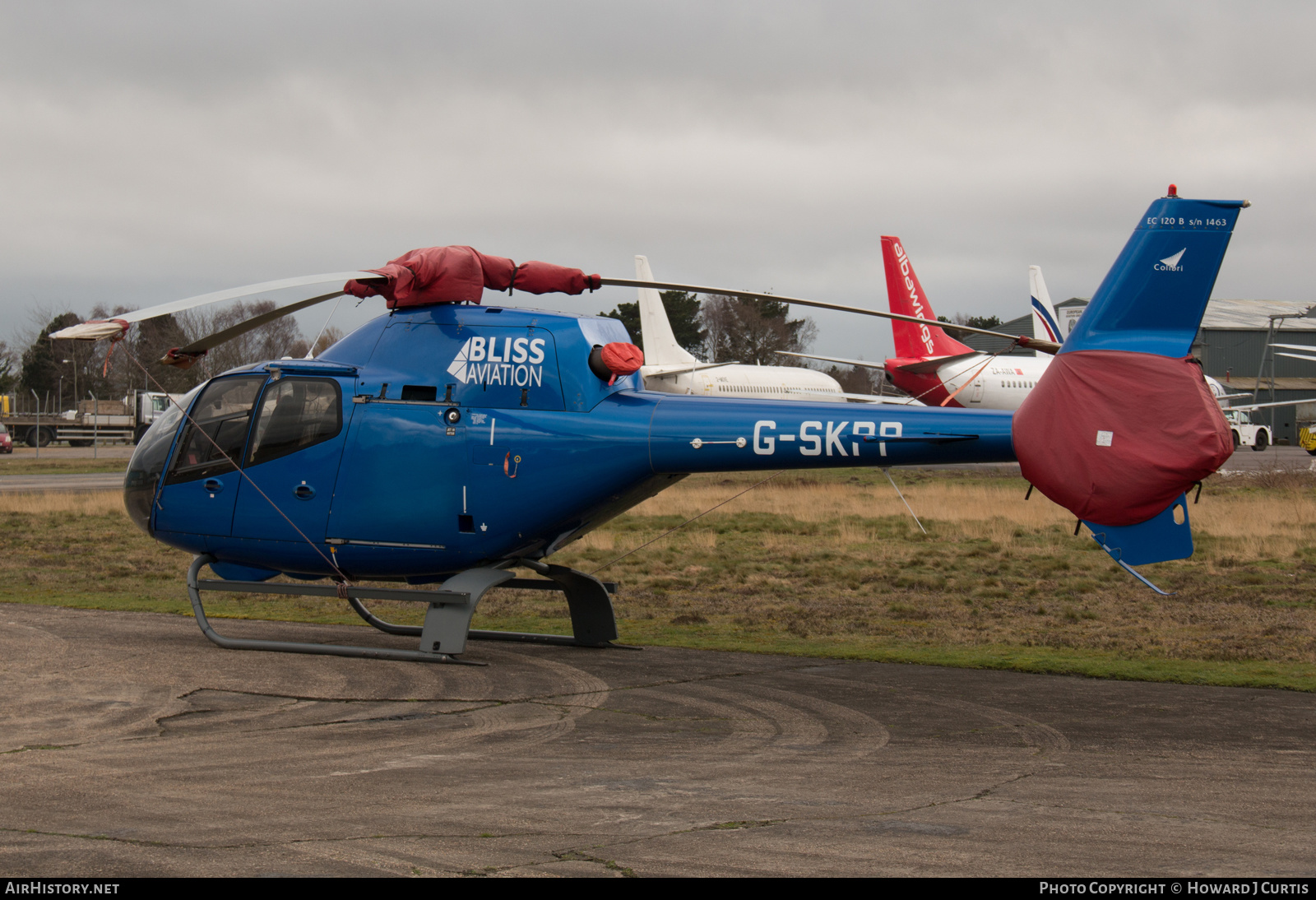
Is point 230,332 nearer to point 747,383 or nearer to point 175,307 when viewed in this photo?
point 175,307

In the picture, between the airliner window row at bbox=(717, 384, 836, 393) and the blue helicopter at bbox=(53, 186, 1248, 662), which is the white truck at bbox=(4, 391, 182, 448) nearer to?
the airliner window row at bbox=(717, 384, 836, 393)

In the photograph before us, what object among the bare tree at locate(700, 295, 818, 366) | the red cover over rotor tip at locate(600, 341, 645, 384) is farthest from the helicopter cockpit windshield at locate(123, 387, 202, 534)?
the bare tree at locate(700, 295, 818, 366)

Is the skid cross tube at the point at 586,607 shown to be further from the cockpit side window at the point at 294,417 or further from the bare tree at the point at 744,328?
the bare tree at the point at 744,328

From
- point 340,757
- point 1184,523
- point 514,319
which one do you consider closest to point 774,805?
point 340,757

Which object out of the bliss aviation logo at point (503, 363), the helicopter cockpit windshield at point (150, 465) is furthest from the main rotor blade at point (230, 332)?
the helicopter cockpit windshield at point (150, 465)

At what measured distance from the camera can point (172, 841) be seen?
5629 millimetres

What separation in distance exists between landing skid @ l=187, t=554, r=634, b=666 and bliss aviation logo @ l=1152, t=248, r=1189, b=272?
672 cm

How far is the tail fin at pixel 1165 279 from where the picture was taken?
8492 millimetres

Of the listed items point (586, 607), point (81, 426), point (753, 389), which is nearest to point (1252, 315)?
point (753, 389)

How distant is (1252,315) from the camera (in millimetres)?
109312

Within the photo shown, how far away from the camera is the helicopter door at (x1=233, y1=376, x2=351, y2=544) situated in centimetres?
1163

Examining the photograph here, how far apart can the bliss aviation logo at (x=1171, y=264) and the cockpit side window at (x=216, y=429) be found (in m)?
8.74

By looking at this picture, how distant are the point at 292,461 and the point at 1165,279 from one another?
839 cm

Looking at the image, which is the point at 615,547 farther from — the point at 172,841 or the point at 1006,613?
the point at 172,841
